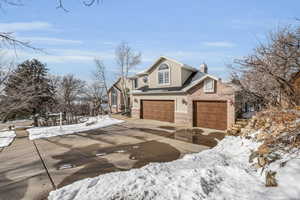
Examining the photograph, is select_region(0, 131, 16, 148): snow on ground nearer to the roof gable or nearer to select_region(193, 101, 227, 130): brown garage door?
select_region(193, 101, 227, 130): brown garage door

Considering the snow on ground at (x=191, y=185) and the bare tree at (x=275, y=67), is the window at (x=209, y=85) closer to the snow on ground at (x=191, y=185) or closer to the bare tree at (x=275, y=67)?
the bare tree at (x=275, y=67)

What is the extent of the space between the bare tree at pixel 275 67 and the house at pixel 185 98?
222 cm

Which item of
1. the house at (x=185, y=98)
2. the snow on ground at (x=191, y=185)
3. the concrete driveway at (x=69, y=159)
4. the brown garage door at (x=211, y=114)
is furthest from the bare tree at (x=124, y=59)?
the snow on ground at (x=191, y=185)

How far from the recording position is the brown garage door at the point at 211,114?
1109cm

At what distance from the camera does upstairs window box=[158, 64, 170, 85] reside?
15711 mm

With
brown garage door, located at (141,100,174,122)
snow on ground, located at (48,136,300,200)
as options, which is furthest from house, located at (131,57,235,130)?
snow on ground, located at (48,136,300,200)

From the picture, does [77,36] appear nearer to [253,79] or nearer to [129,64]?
[253,79]

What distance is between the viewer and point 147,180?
3.67 metres

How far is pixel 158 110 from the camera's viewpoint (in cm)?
1541

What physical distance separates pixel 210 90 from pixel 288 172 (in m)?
8.70

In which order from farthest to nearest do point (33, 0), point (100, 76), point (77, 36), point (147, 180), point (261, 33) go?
1. point (100, 76)
2. point (261, 33)
3. point (77, 36)
4. point (147, 180)
5. point (33, 0)

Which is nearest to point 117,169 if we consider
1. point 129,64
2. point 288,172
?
point 288,172

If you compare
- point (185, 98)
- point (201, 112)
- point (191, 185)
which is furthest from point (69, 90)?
point (191, 185)

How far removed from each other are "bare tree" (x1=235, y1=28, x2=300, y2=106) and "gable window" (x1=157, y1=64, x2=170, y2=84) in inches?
301
